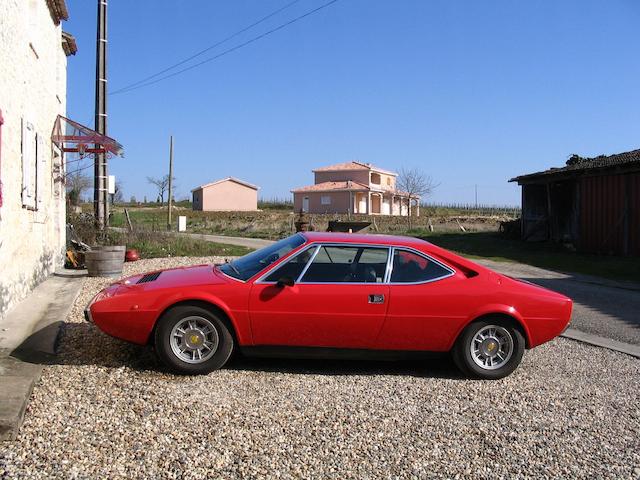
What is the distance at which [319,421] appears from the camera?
14.7 ft

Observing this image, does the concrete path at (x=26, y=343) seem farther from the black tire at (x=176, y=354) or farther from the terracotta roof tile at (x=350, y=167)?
the terracotta roof tile at (x=350, y=167)

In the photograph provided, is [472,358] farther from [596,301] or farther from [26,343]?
[596,301]

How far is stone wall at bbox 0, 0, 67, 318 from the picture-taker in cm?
738

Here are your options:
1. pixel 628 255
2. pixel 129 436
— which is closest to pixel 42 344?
pixel 129 436

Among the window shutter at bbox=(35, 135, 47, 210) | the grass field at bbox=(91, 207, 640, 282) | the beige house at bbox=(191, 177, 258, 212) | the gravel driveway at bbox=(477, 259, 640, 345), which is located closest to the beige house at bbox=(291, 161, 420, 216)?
the beige house at bbox=(191, 177, 258, 212)

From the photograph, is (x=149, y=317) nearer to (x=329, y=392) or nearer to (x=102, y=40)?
(x=329, y=392)

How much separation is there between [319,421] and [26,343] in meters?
3.33

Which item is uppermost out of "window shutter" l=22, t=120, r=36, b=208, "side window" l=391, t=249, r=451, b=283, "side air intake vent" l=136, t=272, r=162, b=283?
"window shutter" l=22, t=120, r=36, b=208

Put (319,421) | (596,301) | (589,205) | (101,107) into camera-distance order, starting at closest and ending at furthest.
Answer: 1. (319,421)
2. (596,301)
3. (101,107)
4. (589,205)

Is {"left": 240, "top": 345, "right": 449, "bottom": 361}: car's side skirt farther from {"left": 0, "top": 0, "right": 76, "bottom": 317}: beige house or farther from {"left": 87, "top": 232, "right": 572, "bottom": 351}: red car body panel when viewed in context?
{"left": 0, "top": 0, "right": 76, "bottom": 317}: beige house

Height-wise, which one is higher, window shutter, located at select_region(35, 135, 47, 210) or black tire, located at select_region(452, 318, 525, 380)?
window shutter, located at select_region(35, 135, 47, 210)

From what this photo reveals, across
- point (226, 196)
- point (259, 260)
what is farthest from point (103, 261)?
point (226, 196)

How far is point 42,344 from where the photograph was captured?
6094 millimetres

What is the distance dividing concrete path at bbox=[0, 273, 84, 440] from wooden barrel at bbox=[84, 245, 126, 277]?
1.53 m
